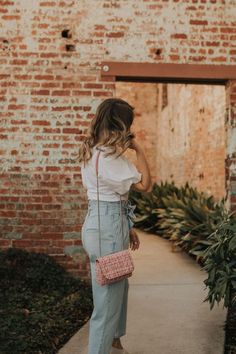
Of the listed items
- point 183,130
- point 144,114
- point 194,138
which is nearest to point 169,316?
point 194,138

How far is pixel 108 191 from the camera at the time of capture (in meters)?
3.15

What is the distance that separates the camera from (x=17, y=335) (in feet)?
13.4

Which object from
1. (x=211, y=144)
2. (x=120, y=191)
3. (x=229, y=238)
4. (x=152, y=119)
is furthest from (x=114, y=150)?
(x=152, y=119)

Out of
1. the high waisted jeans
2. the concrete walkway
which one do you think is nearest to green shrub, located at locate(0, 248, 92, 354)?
the concrete walkway

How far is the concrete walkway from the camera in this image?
404cm

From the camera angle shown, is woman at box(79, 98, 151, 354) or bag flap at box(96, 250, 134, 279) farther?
Result: woman at box(79, 98, 151, 354)

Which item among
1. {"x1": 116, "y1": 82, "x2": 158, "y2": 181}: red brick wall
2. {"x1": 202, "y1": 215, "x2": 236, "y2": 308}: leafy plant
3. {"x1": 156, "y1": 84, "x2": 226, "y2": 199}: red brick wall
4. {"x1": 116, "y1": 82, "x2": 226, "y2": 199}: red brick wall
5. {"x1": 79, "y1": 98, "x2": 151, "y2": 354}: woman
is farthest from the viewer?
{"x1": 116, "y1": 82, "x2": 158, "y2": 181}: red brick wall

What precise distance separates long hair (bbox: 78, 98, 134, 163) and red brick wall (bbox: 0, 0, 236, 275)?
2.81 m

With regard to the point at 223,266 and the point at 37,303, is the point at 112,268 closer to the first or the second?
the point at 223,266

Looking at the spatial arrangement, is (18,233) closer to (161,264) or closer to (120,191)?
(161,264)

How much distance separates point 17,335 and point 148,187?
5.94 ft

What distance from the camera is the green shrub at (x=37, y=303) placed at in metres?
4.05

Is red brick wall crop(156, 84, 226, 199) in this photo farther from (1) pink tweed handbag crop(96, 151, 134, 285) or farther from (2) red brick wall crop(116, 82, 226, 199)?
(1) pink tweed handbag crop(96, 151, 134, 285)

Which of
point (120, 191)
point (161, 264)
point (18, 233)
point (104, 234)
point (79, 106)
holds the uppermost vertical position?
point (79, 106)
